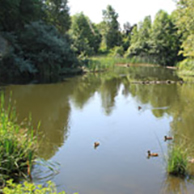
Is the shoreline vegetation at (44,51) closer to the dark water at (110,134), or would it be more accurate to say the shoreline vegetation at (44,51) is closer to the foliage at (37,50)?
the foliage at (37,50)

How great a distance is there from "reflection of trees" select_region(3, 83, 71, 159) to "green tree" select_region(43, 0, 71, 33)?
15583mm

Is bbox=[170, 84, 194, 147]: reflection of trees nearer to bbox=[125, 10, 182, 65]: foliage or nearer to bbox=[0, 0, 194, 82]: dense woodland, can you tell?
bbox=[0, 0, 194, 82]: dense woodland

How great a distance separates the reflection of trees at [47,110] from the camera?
21.7 ft

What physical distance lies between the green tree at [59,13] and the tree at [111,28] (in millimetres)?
19940

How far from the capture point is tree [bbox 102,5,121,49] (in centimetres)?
4972

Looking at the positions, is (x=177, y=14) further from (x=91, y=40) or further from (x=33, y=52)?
(x=91, y=40)

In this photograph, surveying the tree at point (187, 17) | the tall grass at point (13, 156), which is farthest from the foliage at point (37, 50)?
the tall grass at point (13, 156)

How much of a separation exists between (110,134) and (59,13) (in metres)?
24.7

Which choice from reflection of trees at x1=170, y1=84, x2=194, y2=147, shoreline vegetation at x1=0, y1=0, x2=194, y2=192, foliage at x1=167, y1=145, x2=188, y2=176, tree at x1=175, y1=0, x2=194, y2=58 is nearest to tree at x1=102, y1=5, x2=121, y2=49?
shoreline vegetation at x1=0, y1=0, x2=194, y2=192

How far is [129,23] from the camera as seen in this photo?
5678 cm

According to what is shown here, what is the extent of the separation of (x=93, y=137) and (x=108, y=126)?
1129 mm

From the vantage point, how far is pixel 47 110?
33.0 feet

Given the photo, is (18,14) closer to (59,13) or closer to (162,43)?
(59,13)

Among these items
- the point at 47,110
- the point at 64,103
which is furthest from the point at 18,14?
the point at 47,110
